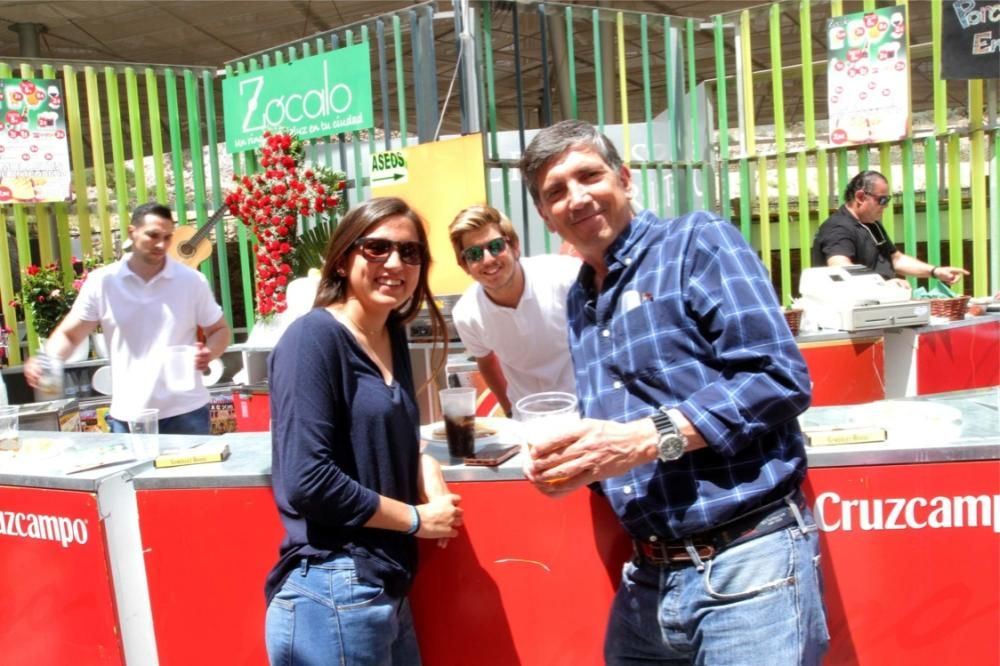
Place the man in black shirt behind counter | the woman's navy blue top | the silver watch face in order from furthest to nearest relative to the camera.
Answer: the man in black shirt behind counter, the woman's navy blue top, the silver watch face

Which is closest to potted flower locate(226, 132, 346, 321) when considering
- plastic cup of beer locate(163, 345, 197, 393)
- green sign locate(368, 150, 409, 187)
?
green sign locate(368, 150, 409, 187)

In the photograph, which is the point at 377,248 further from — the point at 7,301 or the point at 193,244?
the point at 7,301

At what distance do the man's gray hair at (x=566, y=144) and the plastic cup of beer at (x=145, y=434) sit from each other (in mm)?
1216

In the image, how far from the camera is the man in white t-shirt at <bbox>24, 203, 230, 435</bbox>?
10.6 ft

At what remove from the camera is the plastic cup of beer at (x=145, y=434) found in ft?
6.39

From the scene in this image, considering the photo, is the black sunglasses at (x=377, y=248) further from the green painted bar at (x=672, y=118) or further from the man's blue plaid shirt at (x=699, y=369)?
the green painted bar at (x=672, y=118)

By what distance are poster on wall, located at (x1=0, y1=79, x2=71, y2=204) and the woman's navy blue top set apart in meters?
5.37

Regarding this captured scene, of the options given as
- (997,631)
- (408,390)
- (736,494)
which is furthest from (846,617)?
(408,390)

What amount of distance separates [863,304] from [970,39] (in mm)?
2557

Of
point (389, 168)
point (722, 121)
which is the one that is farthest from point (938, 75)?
point (389, 168)

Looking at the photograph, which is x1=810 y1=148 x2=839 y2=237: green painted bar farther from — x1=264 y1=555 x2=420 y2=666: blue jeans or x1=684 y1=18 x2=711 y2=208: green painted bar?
x1=264 y1=555 x2=420 y2=666: blue jeans

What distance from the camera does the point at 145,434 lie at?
201 centimetres

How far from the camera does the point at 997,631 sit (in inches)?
60.9

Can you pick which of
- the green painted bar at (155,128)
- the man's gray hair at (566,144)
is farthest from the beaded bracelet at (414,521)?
the green painted bar at (155,128)
